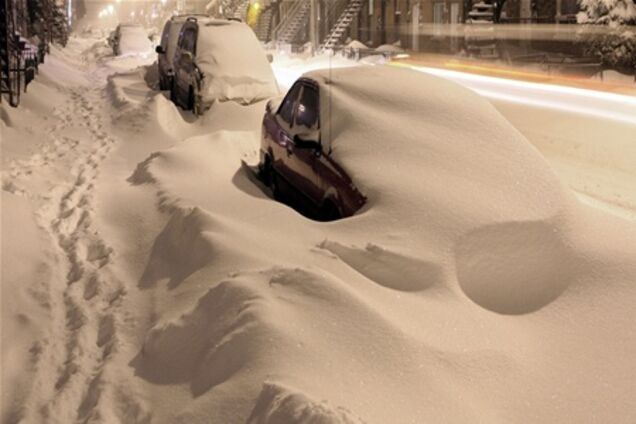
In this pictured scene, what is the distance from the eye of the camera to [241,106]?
1489 cm

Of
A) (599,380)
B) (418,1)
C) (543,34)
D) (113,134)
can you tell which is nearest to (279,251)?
(599,380)

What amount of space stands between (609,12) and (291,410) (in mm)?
22721

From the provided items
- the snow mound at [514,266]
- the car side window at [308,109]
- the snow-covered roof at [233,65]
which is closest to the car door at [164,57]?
the snow-covered roof at [233,65]

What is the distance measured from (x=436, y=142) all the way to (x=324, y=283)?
7.19 ft

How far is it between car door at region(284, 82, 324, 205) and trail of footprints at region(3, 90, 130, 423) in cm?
192

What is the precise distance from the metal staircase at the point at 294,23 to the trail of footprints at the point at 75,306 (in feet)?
123

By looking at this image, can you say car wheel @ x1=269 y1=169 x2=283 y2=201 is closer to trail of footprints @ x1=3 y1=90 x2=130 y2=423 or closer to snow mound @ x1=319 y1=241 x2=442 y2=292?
trail of footprints @ x1=3 y1=90 x2=130 y2=423

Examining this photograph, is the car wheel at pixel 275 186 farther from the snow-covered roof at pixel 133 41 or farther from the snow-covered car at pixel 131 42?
the snow-covered roof at pixel 133 41

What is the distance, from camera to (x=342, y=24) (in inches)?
1741

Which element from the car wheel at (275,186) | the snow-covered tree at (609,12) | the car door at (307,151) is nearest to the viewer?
the car door at (307,151)

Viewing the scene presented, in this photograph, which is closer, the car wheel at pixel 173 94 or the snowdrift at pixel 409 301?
the snowdrift at pixel 409 301

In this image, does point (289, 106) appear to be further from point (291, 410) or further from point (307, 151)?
point (291, 410)

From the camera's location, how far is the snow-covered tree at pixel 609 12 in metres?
23.1

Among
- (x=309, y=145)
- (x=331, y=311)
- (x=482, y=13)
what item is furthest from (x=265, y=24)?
(x=331, y=311)
